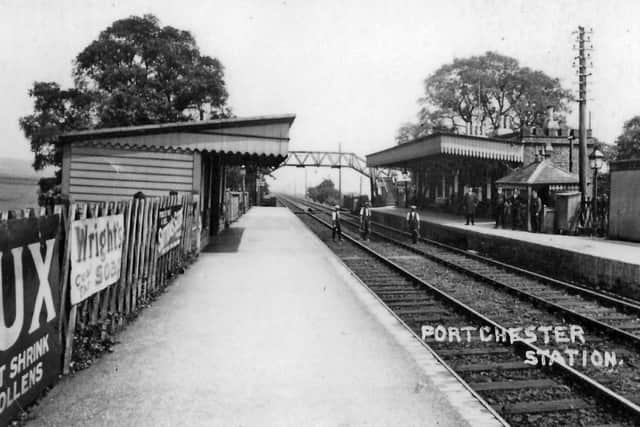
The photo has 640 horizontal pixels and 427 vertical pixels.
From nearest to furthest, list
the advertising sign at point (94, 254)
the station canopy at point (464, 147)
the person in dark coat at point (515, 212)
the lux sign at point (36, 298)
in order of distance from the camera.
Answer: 1. the lux sign at point (36, 298)
2. the advertising sign at point (94, 254)
3. the person in dark coat at point (515, 212)
4. the station canopy at point (464, 147)

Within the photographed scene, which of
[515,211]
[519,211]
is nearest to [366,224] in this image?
[515,211]

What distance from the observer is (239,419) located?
3.65 metres

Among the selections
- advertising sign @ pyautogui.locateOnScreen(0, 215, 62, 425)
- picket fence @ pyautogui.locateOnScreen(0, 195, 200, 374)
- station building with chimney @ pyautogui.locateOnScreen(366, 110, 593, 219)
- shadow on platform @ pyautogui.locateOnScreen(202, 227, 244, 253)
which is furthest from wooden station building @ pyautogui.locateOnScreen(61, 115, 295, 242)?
station building with chimney @ pyautogui.locateOnScreen(366, 110, 593, 219)

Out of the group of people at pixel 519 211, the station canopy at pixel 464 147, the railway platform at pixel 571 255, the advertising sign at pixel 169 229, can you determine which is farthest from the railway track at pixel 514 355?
the station canopy at pixel 464 147

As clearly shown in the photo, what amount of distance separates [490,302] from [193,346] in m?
5.73

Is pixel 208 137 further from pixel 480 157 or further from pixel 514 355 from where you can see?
pixel 480 157

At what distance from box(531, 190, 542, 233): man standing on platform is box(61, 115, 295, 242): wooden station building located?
34.0ft

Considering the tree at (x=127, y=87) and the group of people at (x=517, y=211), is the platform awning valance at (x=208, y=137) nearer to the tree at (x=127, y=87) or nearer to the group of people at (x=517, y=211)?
the group of people at (x=517, y=211)

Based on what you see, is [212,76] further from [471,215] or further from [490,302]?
[490,302]

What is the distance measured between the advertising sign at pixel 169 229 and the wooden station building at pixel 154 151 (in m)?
3.02

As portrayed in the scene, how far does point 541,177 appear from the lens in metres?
18.7

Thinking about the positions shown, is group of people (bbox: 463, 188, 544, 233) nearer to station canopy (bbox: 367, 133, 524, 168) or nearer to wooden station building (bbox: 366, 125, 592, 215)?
wooden station building (bbox: 366, 125, 592, 215)

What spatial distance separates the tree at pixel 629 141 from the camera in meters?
46.6

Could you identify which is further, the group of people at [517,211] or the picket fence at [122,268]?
the group of people at [517,211]
